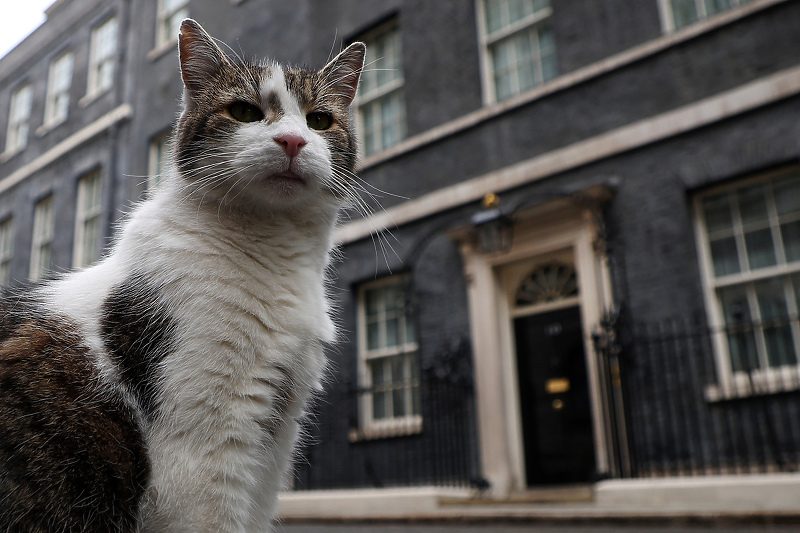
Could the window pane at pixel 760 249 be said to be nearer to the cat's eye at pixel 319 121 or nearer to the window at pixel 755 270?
the window at pixel 755 270

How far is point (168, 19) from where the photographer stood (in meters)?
14.9

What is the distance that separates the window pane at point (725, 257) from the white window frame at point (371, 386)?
3.99 meters

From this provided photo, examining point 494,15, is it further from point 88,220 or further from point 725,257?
point 88,220

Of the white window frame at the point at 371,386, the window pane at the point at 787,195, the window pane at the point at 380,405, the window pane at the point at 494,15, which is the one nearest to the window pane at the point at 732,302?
the window pane at the point at 787,195

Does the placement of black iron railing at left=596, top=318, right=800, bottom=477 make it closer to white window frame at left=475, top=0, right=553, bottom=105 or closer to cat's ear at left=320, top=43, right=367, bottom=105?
white window frame at left=475, top=0, right=553, bottom=105

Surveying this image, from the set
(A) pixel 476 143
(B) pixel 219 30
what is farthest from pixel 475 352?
(B) pixel 219 30

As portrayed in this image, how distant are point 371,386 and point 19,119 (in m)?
14.7

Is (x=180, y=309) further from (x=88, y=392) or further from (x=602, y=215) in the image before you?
(x=602, y=215)

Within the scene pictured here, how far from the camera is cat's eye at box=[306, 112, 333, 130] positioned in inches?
89.7

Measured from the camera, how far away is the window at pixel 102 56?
51.8 feet

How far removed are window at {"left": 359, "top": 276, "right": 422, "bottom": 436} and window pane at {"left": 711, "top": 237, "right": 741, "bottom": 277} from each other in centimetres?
405

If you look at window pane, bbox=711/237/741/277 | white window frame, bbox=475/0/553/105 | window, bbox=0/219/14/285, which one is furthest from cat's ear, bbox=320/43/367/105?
window, bbox=0/219/14/285

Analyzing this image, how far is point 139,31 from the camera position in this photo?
15258mm

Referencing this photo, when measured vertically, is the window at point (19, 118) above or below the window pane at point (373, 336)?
above
